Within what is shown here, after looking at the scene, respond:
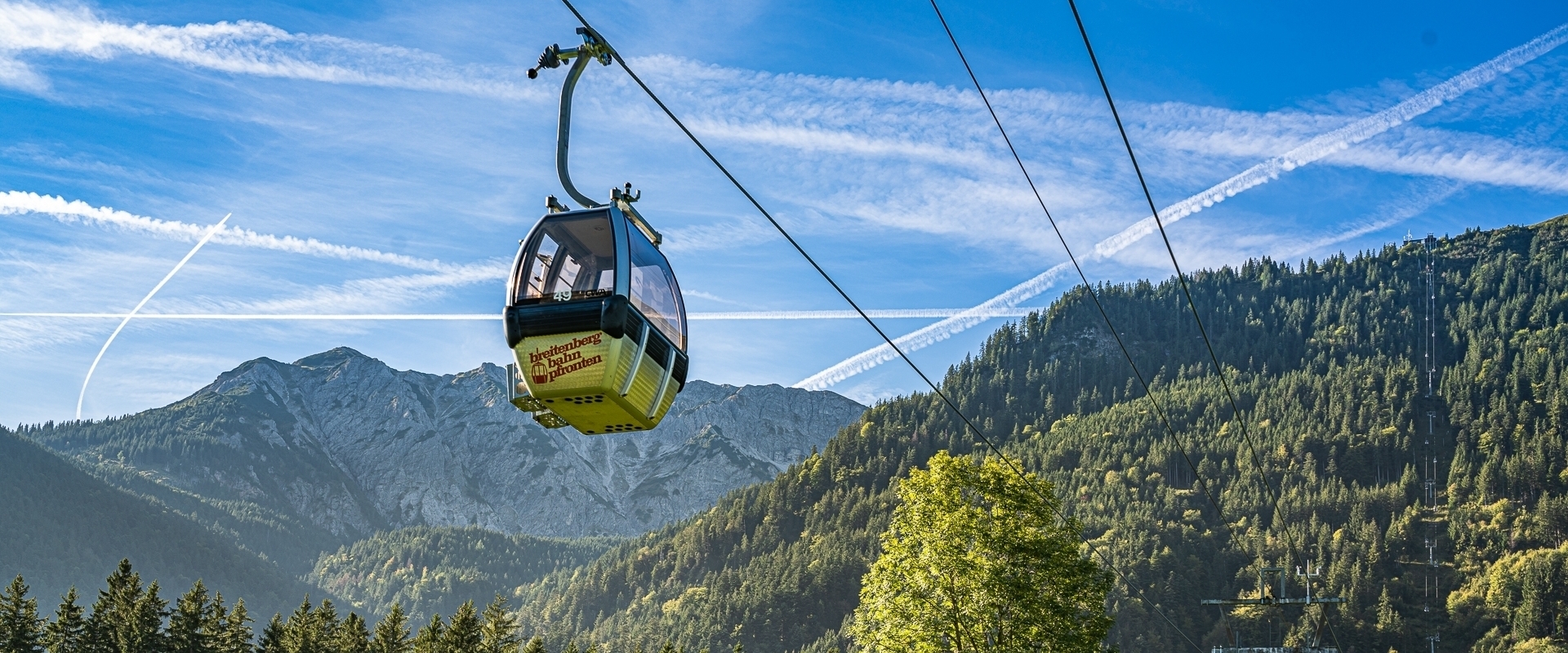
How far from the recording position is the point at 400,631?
251ft

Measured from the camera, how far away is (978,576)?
3491cm

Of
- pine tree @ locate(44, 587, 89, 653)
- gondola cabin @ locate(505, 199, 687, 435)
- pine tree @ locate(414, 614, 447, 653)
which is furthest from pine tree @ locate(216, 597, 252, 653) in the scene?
gondola cabin @ locate(505, 199, 687, 435)

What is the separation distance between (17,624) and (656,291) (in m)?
63.5

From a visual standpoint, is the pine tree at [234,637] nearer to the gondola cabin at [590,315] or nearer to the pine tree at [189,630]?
the pine tree at [189,630]

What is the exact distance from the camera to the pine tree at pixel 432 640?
72.3 meters

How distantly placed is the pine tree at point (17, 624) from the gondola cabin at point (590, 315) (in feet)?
197

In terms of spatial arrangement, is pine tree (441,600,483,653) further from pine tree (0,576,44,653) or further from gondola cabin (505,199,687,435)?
gondola cabin (505,199,687,435)

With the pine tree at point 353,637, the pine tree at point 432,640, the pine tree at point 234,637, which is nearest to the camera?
the pine tree at point 432,640

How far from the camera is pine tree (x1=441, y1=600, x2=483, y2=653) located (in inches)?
2810

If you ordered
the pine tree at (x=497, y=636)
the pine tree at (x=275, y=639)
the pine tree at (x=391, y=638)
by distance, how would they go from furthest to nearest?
the pine tree at (x=275, y=639) → the pine tree at (x=497, y=636) → the pine tree at (x=391, y=638)

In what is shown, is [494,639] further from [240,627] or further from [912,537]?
[912,537]

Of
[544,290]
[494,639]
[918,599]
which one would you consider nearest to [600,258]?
[544,290]

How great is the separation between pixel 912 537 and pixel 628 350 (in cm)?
1727

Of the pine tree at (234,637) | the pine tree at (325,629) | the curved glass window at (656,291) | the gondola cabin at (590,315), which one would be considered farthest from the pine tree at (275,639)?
the gondola cabin at (590,315)
